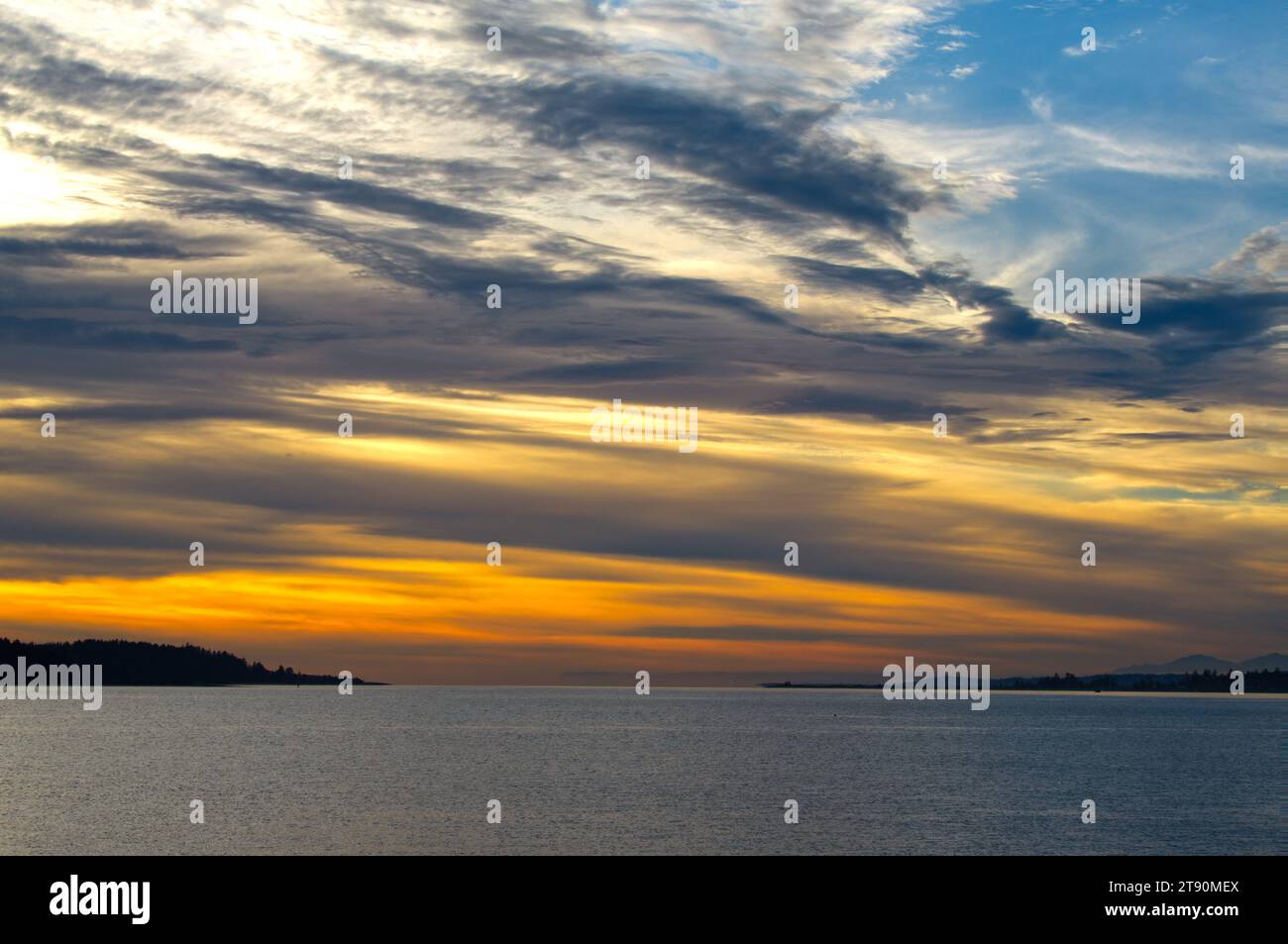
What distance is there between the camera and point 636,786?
11575 centimetres

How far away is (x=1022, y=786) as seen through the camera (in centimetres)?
12356

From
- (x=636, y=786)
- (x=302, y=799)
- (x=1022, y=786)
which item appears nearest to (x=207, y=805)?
(x=302, y=799)
